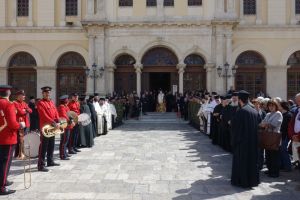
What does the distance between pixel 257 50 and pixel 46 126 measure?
22.0 metres

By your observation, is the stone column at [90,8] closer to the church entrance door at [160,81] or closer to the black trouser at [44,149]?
the church entrance door at [160,81]

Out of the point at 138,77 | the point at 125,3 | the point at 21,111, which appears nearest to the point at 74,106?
the point at 21,111

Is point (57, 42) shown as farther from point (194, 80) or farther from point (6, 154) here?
point (6, 154)

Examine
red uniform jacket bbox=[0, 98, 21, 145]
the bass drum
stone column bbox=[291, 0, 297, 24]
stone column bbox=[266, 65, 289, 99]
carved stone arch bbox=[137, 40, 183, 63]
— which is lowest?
the bass drum

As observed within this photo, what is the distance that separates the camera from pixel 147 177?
31.2 feet

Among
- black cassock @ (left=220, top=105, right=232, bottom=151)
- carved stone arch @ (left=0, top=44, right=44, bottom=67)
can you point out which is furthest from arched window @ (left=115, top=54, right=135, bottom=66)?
black cassock @ (left=220, top=105, right=232, bottom=151)

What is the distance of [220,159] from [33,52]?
70.3 ft

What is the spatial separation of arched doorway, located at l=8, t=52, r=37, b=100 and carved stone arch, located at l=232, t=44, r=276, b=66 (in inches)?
594

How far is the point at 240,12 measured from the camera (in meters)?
29.3

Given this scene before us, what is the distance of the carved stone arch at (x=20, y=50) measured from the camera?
29.8 m

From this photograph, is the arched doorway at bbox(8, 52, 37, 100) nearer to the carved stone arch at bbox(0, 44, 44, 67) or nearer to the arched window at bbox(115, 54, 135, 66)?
the carved stone arch at bbox(0, 44, 44, 67)

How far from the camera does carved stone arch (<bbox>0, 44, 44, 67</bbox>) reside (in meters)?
29.8

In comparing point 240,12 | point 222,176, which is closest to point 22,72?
point 240,12

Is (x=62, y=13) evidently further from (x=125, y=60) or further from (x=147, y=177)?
(x=147, y=177)
